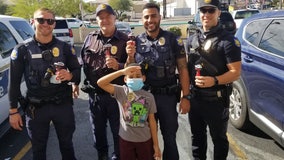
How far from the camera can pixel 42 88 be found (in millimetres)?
2846

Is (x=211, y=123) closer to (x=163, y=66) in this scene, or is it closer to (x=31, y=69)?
(x=163, y=66)

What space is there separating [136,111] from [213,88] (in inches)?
32.7

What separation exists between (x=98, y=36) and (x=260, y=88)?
2075mm

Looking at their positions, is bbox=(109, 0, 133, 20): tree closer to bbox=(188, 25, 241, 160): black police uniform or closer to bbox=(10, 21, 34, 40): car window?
bbox=(10, 21, 34, 40): car window

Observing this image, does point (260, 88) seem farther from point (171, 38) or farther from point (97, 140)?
point (97, 140)

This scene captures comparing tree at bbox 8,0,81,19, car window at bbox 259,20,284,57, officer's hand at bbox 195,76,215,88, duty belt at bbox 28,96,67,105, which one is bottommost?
duty belt at bbox 28,96,67,105

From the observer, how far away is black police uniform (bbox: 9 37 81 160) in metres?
2.80

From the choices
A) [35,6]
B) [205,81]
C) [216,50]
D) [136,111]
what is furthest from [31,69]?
[35,6]

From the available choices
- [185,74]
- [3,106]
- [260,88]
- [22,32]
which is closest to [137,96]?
[185,74]

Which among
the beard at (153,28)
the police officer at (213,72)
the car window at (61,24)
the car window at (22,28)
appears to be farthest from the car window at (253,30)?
the car window at (61,24)

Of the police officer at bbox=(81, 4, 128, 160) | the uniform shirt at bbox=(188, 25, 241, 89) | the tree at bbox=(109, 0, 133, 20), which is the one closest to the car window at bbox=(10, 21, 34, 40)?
the police officer at bbox=(81, 4, 128, 160)

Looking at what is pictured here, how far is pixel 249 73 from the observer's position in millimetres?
3914

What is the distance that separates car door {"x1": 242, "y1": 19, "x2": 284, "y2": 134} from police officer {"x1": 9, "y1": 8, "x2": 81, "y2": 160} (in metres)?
2.18

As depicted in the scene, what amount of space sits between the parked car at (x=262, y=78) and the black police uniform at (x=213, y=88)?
0.71m
